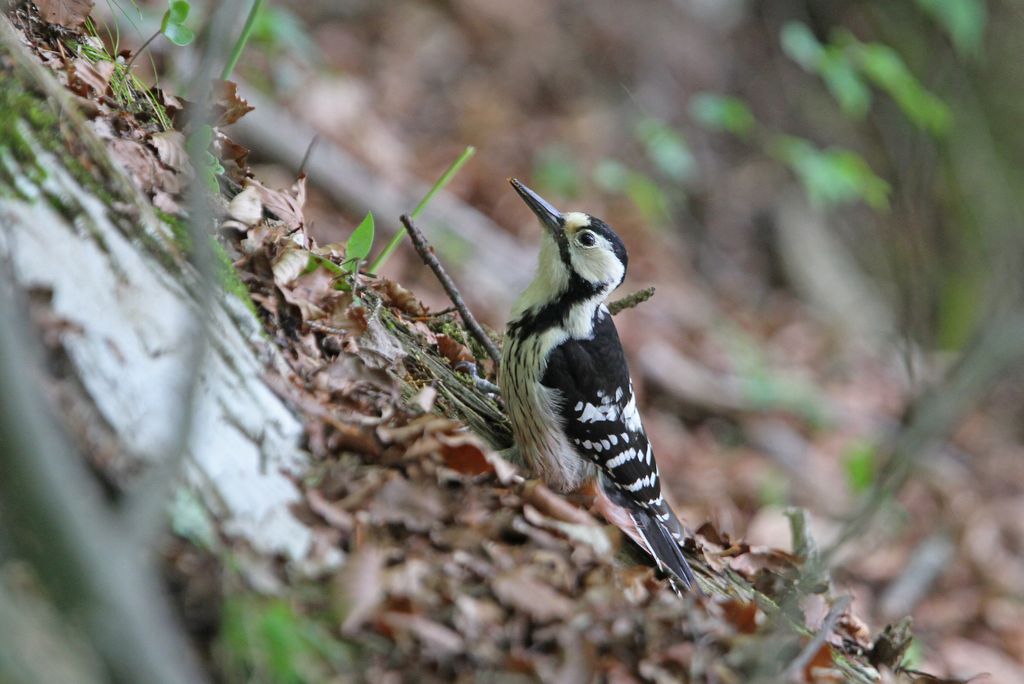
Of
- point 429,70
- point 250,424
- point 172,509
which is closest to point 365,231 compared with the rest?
point 250,424

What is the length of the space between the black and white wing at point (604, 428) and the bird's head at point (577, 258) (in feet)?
0.82

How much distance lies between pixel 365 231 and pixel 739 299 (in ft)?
22.8

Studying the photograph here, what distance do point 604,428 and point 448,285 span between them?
31.3 inches

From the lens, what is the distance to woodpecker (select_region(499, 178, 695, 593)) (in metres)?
3.59

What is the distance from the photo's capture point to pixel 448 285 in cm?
352

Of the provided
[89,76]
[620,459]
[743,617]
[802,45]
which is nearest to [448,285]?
[620,459]

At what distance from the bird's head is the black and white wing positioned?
0.25 meters

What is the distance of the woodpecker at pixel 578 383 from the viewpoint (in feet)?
11.8

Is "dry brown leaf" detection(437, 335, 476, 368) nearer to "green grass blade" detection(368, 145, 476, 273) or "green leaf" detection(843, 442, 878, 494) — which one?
"green grass blade" detection(368, 145, 476, 273)

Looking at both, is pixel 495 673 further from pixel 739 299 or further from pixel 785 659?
pixel 739 299

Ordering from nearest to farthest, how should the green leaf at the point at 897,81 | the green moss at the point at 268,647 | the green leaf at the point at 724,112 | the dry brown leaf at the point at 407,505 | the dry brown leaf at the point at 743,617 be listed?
the green moss at the point at 268,647 < the dry brown leaf at the point at 407,505 < the dry brown leaf at the point at 743,617 < the green leaf at the point at 897,81 < the green leaf at the point at 724,112

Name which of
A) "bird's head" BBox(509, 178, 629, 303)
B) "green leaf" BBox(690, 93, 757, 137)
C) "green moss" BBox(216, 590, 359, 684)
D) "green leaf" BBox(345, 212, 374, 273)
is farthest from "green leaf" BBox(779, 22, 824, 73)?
"green moss" BBox(216, 590, 359, 684)

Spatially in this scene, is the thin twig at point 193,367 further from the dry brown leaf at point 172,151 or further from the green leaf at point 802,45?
the green leaf at point 802,45

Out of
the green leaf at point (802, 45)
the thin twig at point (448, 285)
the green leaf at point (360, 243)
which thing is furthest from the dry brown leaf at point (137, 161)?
the green leaf at point (802, 45)
